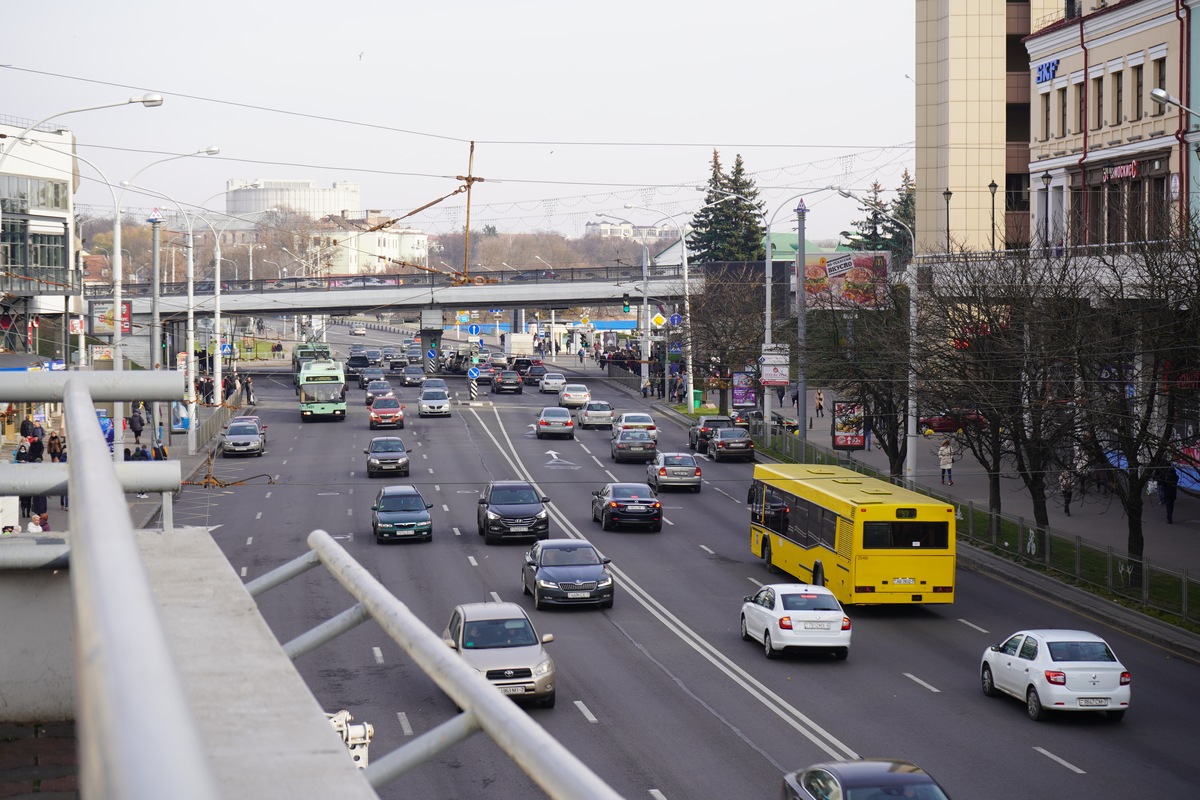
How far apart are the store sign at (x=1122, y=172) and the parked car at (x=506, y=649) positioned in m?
29.7

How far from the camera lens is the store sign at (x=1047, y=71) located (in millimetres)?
50969

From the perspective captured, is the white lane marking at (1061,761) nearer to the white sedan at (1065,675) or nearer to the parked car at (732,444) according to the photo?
the white sedan at (1065,675)

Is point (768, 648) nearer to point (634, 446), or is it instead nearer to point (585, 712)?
point (585, 712)

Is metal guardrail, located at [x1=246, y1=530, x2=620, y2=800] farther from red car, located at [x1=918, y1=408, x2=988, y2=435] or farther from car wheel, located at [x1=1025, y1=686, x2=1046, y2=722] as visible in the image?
red car, located at [x1=918, y1=408, x2=988, y2=435]

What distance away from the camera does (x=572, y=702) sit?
72.3ft

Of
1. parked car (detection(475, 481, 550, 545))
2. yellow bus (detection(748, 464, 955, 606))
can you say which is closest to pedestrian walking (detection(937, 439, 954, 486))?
parked car (detection(475, 481, 550, 545))

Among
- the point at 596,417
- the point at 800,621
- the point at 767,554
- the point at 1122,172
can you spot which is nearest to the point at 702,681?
the point at 800,621

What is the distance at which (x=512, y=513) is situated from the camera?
125ft

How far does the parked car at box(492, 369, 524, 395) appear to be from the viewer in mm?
89625

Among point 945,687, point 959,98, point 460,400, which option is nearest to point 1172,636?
point 945,687

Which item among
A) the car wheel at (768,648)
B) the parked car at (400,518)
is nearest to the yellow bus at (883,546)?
the car wheel at (768,648)

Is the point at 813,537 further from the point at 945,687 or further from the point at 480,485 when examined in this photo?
the point at 480,485

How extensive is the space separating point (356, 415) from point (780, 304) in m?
28.8

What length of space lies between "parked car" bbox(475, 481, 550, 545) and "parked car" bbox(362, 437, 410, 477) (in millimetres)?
11953
